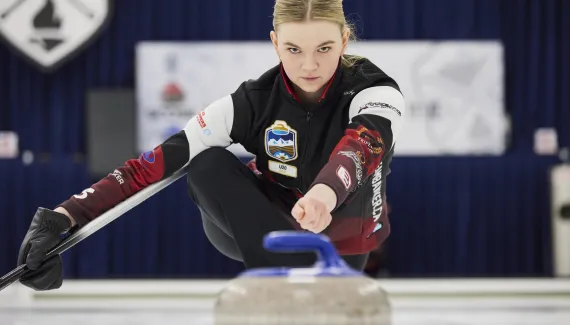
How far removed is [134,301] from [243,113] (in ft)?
8.21

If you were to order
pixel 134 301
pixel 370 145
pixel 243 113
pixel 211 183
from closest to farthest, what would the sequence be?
pixel 370 145
pixel 211 183
pixel 243 113
pixel 134 301

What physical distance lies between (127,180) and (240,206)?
0.87 feet

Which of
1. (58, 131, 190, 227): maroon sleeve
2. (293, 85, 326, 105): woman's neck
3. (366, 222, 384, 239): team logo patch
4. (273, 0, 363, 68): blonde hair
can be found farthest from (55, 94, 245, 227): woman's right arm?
(366, 222, 384, 239): team logo patch

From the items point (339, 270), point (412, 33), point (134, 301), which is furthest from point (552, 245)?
point (339, 270)

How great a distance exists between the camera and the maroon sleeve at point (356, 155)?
4.63ft

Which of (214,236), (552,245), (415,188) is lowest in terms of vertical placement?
(552,245)

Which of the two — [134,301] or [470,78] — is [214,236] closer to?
[134,301]

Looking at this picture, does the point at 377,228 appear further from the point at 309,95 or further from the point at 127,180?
the point at 127,180

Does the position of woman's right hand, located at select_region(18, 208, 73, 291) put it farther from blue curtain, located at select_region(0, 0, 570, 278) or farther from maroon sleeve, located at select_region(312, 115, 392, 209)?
blue curtain, located at select_region(0, 0, 570, 278)

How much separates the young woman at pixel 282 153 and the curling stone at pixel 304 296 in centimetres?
65

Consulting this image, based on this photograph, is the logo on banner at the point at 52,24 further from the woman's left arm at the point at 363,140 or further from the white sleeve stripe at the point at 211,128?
the woman's left arm at the point at 363,140

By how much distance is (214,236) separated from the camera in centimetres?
191

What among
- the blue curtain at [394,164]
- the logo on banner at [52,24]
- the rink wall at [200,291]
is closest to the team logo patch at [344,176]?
the rink wall at [200,291]

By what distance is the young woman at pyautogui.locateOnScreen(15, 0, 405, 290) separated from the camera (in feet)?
5.37
